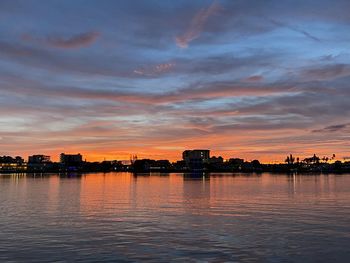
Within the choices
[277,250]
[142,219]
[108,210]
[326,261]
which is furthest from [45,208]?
[326,261]

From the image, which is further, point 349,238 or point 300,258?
point 349,238

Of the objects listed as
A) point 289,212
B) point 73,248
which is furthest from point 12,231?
point 289,212

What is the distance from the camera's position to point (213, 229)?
43188 mm

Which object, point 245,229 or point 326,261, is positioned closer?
point 326,261

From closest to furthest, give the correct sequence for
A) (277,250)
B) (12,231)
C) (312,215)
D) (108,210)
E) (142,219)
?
(277,250), (12,231), (142,219), (312,215), (108,210)

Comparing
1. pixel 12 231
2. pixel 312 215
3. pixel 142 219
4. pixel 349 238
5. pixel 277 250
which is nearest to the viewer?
pixel 277 250

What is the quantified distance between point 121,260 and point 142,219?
21.6 metres

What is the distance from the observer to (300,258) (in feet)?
100

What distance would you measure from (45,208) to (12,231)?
22.9m

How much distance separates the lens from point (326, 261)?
2973 centimetres

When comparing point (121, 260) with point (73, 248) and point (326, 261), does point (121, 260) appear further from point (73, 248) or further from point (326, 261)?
point (326, 261)

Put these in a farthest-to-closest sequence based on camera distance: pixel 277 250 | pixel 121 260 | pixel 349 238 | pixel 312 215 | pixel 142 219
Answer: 1. pixel 312 215
2. pixel 142 219
3. pixel 349 238
4. pixel 277 250
5. pixel 121 260

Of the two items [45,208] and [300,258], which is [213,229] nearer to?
[300,258]

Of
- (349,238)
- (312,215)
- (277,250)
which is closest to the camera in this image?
(277,250)
